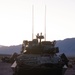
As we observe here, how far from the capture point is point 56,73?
16.2m

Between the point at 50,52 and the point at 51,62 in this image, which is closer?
the point at 51,62

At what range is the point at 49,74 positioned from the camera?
1625 centimetres

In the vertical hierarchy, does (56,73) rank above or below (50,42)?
below

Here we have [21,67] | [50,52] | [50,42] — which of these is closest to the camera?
[21,67]

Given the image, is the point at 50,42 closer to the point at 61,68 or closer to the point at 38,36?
the point at 38,36

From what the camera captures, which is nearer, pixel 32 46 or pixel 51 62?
pixel 51 62

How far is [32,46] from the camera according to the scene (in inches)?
775

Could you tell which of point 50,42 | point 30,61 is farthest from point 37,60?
point 50,42

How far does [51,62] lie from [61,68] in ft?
1.88

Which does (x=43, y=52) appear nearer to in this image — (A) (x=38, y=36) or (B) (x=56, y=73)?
(A) (x=38, y=36)

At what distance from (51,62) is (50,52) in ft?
10.6

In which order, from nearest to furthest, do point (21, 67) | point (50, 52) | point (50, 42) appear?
1. point (21, 67)
2. point (50, 52)
3. point (50, 42)

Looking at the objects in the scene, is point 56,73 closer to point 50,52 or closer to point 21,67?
point 21,67

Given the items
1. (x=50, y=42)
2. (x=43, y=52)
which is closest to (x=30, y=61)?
(x=43, y=52)
